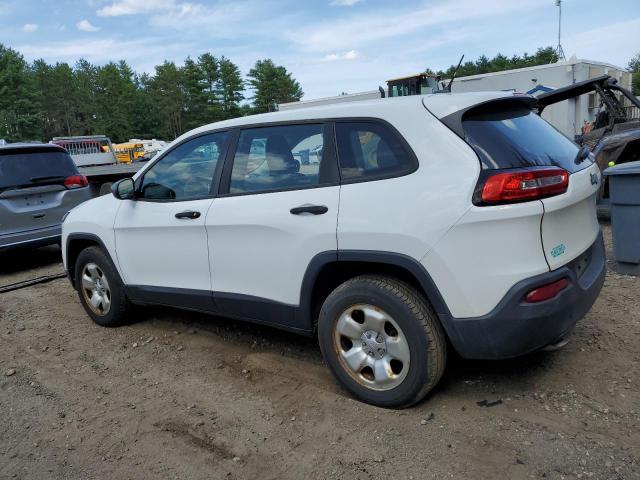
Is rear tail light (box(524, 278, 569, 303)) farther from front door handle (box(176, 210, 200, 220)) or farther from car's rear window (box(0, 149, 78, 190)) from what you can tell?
car's rear window (box(0, 149, 78, 190))

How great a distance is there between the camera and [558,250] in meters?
2.77

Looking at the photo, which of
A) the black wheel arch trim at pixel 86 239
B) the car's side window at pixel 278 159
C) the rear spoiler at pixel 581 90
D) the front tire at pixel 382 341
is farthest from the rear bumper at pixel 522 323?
the black wheel arch trim at pixel 86 239

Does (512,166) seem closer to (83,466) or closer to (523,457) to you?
(523,457)

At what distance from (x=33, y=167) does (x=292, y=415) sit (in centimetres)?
606

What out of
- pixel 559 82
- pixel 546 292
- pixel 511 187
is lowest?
pixel 546 292

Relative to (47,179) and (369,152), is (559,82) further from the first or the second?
(369,152)

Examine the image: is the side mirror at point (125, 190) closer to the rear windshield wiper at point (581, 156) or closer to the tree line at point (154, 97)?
the rear windshield wiper at point (581, 156)

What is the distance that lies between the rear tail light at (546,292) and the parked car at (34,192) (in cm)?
671

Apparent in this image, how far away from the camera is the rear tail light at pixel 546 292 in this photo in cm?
266

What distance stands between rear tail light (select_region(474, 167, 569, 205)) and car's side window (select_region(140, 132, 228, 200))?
198cm

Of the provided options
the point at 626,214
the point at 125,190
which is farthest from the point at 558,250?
the point at 125,190

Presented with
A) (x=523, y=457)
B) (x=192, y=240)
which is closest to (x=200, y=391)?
(x=192, y=240)

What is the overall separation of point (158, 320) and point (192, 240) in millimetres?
1518

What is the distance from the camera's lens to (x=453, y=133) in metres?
2.83
